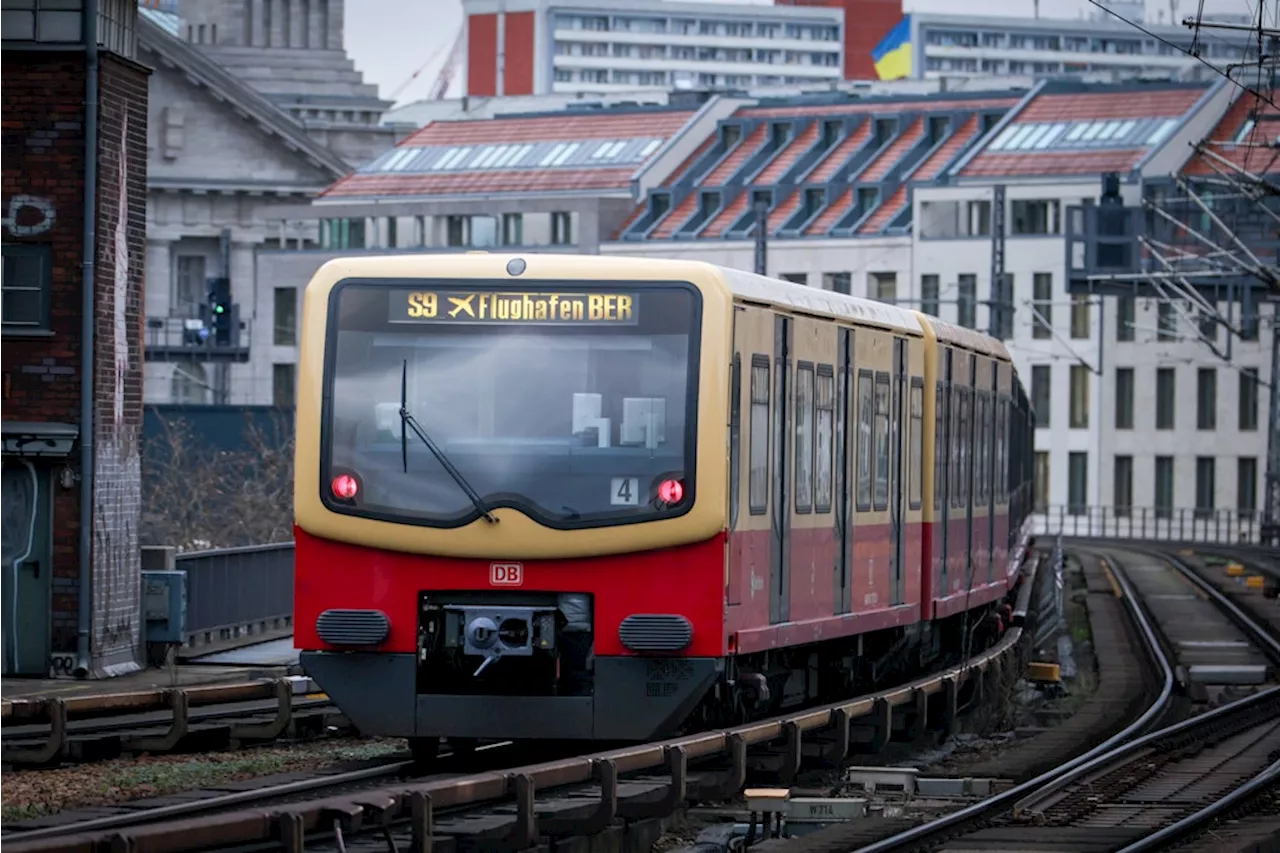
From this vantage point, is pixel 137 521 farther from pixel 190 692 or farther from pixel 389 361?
pixel 389 361

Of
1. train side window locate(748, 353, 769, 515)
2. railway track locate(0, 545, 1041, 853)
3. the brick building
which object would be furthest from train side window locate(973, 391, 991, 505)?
train side window locate(748, 353, 769, 515)

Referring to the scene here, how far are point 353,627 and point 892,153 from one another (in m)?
83.8

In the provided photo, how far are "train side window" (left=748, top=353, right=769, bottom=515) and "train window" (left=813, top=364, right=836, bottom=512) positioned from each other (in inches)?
61.0

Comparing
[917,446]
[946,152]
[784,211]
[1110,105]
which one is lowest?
[917,446]

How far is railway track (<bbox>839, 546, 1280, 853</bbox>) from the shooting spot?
16.3 metres

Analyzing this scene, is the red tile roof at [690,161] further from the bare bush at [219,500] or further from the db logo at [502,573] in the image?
the db logo at [502,573]

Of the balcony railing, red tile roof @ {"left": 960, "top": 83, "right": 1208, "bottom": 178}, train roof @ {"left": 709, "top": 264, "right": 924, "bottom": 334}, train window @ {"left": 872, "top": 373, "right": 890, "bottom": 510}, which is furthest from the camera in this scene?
red tile roof @ {"left": 960, "top": 83, "right": 1208, "bottom": 178}

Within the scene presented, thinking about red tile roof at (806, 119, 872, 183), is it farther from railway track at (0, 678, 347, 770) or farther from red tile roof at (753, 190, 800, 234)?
railway track at (0, 678, 347, 770)

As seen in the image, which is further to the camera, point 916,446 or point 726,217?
point 726,217

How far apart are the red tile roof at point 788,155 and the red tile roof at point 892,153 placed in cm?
300

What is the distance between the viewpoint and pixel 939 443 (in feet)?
83.6

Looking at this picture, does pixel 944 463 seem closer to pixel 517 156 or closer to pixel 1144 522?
pixel 1144 522

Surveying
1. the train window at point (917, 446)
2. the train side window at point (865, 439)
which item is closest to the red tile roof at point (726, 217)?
the train window at point (917, 446)

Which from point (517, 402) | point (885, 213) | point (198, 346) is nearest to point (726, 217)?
point (885, 213)
